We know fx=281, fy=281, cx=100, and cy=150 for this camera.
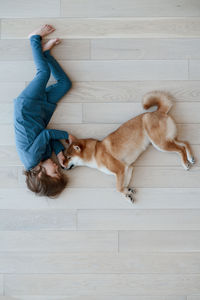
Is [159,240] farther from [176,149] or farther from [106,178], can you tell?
[176,149]

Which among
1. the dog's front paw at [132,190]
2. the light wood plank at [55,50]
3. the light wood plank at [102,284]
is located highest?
the light wood plank at [55,50]

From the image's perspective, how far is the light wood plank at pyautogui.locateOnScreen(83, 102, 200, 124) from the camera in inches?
103

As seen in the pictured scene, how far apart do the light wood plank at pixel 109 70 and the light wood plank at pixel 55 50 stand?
0.05 metres

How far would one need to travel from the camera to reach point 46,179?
2449 millimetres

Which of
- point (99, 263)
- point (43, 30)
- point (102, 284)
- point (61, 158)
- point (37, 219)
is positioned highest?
point (43, 30)

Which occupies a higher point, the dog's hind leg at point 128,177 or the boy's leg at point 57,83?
the boy's leg at point 57,83

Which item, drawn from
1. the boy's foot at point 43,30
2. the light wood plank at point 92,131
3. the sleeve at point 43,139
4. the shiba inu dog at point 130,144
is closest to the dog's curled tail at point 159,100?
the shiba inu dog at point 130,144

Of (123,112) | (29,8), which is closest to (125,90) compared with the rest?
(123,112)

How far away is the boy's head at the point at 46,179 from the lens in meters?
2.44

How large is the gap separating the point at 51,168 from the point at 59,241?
70cm

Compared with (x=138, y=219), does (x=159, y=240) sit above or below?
below

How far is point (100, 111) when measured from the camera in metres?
2.63

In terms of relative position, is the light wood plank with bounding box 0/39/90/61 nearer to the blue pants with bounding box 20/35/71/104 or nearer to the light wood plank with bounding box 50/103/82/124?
the blue pants with bounding box 20/35/71/104

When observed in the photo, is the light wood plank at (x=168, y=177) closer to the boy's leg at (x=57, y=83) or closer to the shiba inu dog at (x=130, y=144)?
the shiba inu dog at (x=130, y=144)
